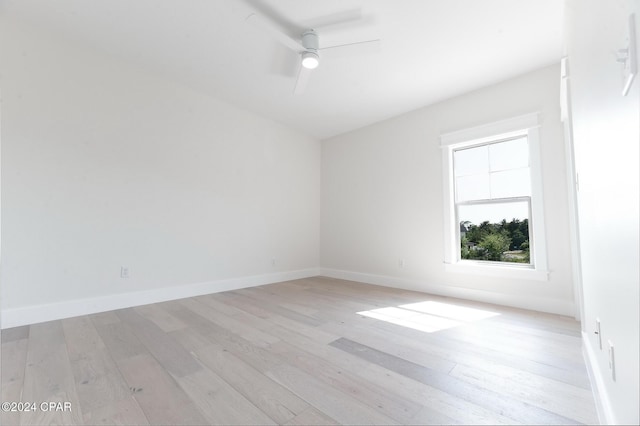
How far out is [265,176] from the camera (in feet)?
A: 14.2

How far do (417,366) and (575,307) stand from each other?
2.07 meters

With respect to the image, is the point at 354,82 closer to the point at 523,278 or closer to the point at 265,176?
the point at 265,176

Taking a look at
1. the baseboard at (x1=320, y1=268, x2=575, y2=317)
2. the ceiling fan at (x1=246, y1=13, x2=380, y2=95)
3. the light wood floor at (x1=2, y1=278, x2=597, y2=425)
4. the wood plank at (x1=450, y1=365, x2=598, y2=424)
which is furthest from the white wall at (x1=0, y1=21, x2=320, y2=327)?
the wood plank at (x1=450, y1=365, x2=598, y2=424)

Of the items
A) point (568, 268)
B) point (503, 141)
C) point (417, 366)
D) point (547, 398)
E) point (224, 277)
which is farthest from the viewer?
point (224, 277)

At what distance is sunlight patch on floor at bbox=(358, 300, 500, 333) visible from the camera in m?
2.40

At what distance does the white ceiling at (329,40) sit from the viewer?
7.30ft

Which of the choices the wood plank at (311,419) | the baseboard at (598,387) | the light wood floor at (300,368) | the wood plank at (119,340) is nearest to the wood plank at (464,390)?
the light wood floor at (300,368)

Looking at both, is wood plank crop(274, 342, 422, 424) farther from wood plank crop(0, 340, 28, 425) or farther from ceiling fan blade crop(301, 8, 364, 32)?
ceiling fan blade crop(301, 8, 364, 32)

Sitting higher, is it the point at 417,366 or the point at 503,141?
the point at 503,141

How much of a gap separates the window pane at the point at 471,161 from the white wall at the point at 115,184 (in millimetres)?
2787

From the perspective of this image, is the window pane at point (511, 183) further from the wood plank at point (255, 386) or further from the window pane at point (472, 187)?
the wood plank at point (255, 386)

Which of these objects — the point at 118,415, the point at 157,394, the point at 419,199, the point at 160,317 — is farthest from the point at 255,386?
the point at 419,199

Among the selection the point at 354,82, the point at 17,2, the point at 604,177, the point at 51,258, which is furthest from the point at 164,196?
the point at 604,177

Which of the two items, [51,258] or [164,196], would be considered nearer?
[51,258]
